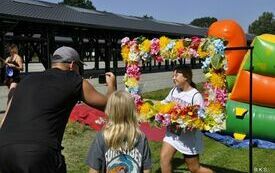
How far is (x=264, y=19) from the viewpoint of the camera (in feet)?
502

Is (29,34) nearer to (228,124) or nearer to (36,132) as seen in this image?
(228,124)

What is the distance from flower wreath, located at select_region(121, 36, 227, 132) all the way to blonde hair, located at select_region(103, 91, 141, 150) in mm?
2213

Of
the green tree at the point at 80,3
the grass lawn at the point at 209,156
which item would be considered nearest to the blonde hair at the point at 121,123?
the grass lawn at the point at 209,156

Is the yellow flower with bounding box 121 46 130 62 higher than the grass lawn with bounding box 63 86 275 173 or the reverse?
higher

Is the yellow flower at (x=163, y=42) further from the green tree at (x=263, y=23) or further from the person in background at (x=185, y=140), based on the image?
the green tree at (x=263, y=23)

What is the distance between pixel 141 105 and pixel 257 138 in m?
4.50

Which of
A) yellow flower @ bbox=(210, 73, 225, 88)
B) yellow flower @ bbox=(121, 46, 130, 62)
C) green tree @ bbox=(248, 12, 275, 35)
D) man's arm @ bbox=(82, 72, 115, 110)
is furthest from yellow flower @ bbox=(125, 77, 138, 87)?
green tree @ bbox=(248, 12, 275, 35)

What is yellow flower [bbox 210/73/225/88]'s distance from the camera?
20.9 feet

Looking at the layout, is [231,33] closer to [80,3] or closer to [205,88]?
[205,88]

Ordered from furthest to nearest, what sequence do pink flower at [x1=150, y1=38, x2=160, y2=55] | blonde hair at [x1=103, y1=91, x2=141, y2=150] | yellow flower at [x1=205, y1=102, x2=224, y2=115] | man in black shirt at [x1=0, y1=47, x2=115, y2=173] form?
pink flower at [x1=150, y1=38, x2=160, y2=55] → yellow flower at [x1=205, y1=102, x2=224, y2=115] → blonde hair at [x1=103, y1=91, x2=141, y2=150] → man in black shirt at [x1=0, y1=47, x2=115, y2=173]

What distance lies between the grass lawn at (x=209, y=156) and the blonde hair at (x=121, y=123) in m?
4.03

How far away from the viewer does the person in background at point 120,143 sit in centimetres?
380

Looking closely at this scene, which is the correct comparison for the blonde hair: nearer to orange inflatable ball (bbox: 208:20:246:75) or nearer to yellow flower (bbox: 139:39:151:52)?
yellow flower (bbox: 139:39:151:52)

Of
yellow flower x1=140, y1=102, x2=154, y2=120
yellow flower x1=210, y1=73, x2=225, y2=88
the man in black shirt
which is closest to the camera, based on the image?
the man in black shirt
